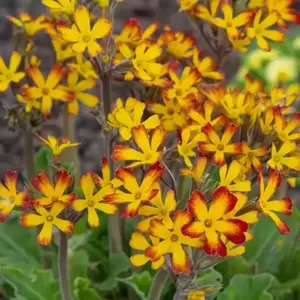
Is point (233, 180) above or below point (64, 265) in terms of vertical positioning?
above

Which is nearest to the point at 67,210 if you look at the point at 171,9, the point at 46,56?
the point at 46,56

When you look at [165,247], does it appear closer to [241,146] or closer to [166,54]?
[241,146]

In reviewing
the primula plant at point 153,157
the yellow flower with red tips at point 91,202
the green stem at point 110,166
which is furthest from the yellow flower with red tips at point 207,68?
the yellow flower with red tips at point 91,202

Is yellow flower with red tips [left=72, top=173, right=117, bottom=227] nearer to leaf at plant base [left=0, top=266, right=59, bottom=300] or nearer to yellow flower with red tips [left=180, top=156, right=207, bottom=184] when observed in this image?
yellow flower with red tips [left=180, top=156, right=207, bottom=184]

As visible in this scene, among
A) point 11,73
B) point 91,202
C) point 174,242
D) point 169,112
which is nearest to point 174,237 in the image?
point 174,242

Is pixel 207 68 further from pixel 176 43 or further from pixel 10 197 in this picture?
pixel 10 197

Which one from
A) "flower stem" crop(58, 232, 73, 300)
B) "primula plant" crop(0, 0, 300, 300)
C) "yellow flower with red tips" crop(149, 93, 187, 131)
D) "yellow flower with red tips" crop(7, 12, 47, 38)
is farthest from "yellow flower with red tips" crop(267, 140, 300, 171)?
"yellow flower with red tips" crop(7, 12, 47, 38)
